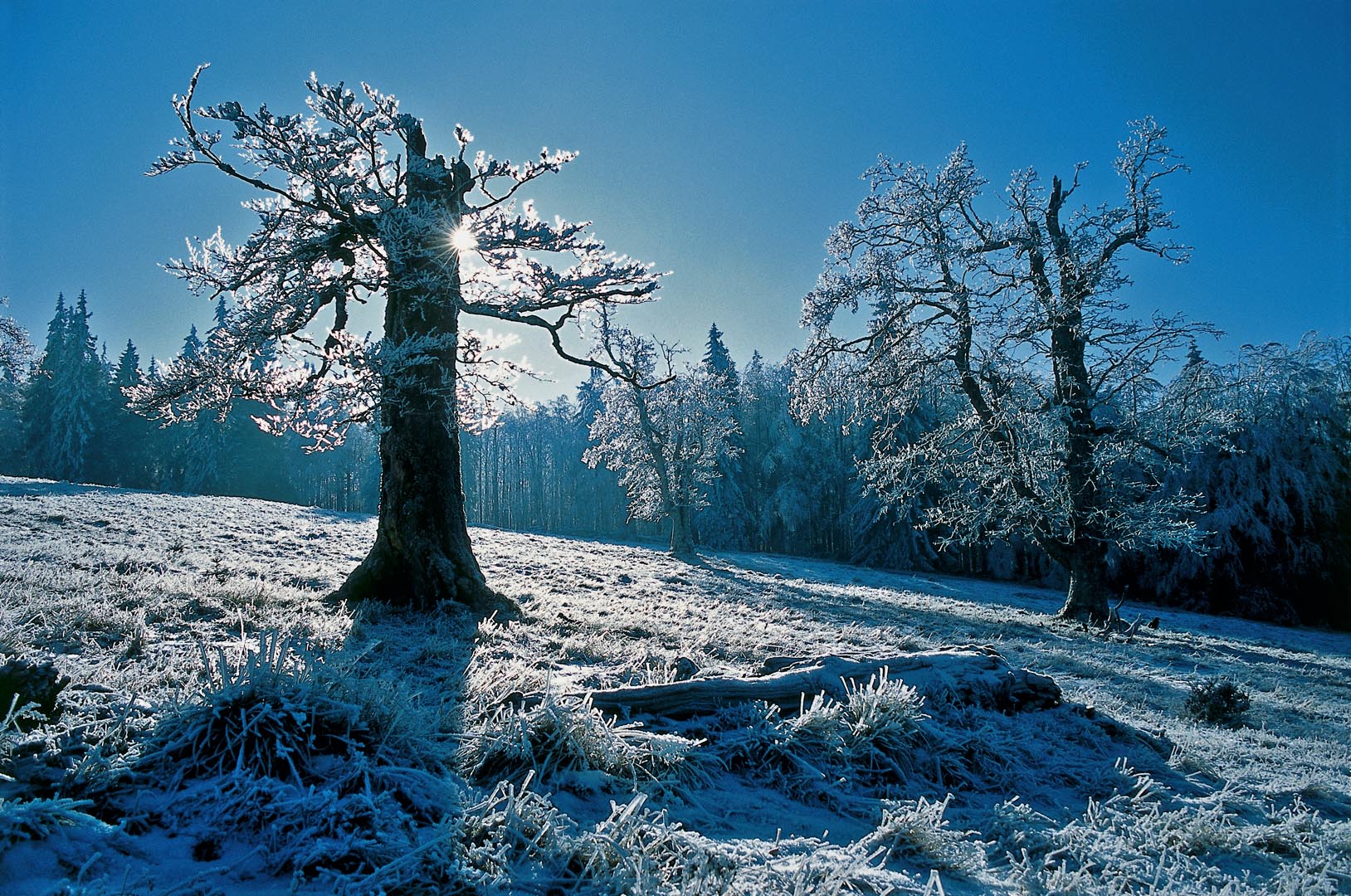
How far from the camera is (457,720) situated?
2988 mm

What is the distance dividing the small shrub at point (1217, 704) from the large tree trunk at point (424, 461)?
23.8 feet

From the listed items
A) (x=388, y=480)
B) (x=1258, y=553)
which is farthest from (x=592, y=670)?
(x=1258, y=553)

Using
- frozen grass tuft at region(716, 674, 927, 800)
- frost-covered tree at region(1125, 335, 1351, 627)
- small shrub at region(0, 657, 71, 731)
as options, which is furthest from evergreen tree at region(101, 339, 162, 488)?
frost-covered tree at region(1125, 335, 1351, 627)

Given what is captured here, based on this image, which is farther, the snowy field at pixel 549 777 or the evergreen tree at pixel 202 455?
the evergreen tree at pixel 202 455

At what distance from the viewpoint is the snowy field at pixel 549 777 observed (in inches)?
77.0

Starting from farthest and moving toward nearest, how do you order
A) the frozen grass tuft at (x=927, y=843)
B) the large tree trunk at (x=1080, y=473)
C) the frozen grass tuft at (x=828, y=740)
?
the large tree trunk at (x=1080, y=473), the frozen grass tuft at (x=828, y=740), the frozen grass tuft at (x=927, y=843)

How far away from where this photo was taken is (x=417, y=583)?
773 cm

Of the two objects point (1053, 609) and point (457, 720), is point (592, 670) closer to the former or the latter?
point (457, 720)

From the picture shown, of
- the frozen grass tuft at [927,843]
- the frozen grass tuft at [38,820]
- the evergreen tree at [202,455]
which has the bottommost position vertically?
the frozen grass tuft at [927,843]

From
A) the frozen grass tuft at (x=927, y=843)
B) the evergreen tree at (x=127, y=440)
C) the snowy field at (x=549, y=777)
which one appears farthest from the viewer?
the evergreen tree at (x=127, y=440)

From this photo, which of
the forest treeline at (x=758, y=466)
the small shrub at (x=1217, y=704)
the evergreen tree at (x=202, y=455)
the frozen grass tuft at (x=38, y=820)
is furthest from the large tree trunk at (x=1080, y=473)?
the evergreen tree at (x=202, y=455)

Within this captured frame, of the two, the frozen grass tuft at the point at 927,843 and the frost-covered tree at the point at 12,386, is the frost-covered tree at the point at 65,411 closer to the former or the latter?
the frost-covered tree at the point at 12,386

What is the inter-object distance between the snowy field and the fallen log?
0.29 feet

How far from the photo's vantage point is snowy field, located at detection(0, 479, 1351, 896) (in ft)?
6.42
